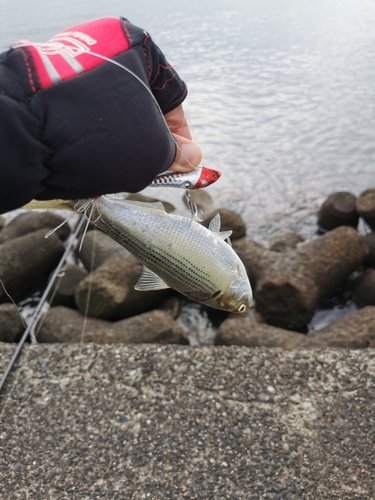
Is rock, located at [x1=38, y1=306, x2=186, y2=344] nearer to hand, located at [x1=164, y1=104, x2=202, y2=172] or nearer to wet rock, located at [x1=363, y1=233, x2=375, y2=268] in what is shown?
hand, located at [x1=164, y1=104, x2=202, y2=172]

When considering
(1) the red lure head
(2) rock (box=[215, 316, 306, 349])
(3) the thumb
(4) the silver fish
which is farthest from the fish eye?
(2) rock (box=[215, 316, 306, 349])

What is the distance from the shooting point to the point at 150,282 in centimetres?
203

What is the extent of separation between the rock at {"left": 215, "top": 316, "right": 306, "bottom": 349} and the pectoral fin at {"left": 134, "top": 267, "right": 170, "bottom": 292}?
242 centimetres

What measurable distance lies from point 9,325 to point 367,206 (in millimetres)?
4705

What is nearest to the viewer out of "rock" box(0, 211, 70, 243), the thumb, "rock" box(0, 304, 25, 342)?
the thumb

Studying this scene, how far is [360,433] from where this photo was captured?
123 inches

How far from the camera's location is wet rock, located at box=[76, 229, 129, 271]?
5637 mm

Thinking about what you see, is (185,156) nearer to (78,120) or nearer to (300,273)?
(78,120)

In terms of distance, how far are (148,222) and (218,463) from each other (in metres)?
1.92

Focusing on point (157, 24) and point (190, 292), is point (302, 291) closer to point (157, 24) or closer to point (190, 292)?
point (190, 292)

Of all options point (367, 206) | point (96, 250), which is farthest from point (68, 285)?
point (367, 206)

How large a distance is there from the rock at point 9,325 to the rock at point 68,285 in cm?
64

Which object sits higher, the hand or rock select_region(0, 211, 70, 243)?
the hand

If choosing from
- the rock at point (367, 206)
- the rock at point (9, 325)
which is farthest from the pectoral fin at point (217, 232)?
the rock at point (367, 206)
